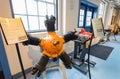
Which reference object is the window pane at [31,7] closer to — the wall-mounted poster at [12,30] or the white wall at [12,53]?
the white wall at [12,53]

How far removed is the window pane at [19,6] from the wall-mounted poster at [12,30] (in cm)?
76

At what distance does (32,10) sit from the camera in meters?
1.79

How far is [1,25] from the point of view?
79 cm

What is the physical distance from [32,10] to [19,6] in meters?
0.28

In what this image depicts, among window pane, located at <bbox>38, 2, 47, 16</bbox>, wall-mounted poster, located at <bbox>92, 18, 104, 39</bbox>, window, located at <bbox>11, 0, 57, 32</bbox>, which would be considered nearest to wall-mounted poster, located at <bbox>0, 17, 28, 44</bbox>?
window, located at <bbox>11, 0, 57, 32</bbox>

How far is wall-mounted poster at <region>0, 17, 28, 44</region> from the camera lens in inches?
31.8

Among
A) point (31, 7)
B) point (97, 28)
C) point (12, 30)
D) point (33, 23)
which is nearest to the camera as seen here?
point (12, 30)

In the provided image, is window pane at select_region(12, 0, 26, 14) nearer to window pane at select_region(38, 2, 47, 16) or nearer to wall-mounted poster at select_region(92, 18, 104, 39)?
window pane at select_region(38, 2, 47, 16)

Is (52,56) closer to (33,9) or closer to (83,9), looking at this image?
(33,9)

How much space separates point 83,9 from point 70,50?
6.05 ft

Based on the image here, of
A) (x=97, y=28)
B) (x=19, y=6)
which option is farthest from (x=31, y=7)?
(x=97, y=28)

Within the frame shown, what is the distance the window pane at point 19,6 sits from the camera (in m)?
1.50

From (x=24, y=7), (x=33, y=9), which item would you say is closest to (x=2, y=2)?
(x=24, y=7)

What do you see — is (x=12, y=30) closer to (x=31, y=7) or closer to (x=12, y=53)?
(x=12, y=53)
